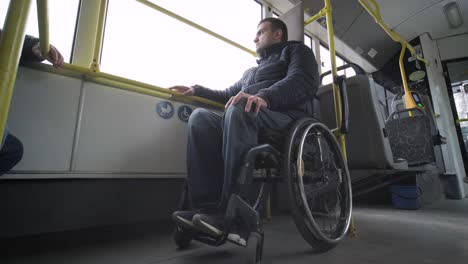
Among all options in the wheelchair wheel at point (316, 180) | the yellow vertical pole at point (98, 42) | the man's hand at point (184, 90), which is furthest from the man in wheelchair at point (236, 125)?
the yellow vertical pole at point (98, 42)

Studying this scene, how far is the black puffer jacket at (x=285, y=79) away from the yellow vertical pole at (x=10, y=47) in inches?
29.4

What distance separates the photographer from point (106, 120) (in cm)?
122

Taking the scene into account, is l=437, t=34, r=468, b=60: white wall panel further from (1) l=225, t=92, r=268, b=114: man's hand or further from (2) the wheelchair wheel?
(1) l=225, t=92, r=268, b=114: man's hand

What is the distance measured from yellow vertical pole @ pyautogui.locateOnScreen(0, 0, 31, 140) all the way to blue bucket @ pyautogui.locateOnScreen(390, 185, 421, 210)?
307 centimetres

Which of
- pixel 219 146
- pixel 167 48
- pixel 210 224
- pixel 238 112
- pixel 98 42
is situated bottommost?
pixel 210 224

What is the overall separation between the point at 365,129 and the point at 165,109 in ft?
5.36

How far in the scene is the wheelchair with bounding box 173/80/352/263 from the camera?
80 cm

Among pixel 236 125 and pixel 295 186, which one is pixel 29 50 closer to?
pixel 236 125

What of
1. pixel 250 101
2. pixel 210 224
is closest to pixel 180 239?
pixel 210 224

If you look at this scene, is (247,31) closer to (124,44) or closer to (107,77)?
(124,44)

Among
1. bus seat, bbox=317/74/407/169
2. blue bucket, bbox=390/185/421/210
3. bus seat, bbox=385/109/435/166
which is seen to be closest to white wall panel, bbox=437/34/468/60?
bus seat, bbox=385/109/435/166

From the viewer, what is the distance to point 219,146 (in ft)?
3.58

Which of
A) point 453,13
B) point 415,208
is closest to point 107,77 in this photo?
point 415,208

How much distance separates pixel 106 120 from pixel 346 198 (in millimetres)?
1366
